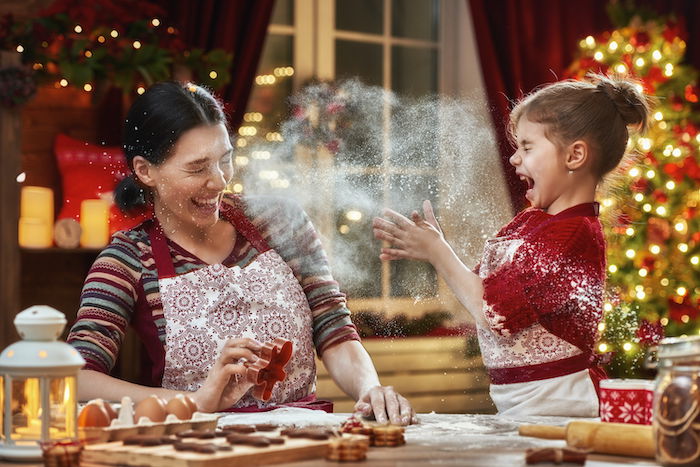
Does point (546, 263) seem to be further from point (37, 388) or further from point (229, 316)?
point (37, 388)

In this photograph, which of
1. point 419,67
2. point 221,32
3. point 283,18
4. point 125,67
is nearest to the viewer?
point 125,67

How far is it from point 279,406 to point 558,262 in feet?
2.05

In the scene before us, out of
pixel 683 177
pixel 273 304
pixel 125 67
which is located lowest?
pixel 273 304

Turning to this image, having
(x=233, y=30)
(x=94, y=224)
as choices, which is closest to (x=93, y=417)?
(x=94, y=224)

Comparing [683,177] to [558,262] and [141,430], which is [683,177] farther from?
[141,430]

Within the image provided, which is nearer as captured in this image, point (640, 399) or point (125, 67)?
point (640, 399)

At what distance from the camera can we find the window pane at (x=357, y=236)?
16.8 feet

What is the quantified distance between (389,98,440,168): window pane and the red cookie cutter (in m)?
3.40

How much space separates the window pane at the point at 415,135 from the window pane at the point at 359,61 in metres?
0.25

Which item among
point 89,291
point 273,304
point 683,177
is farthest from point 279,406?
point 683,177

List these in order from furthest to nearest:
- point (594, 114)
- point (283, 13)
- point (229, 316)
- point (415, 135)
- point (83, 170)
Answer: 1. point (415, 135)
2. point (283, 13)
3. point (83, 170)
4. point (594, 114)
5. point (229, 316)

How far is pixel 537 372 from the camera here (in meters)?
2.27

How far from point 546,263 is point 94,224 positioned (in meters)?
2.37

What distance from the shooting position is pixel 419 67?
575cm
